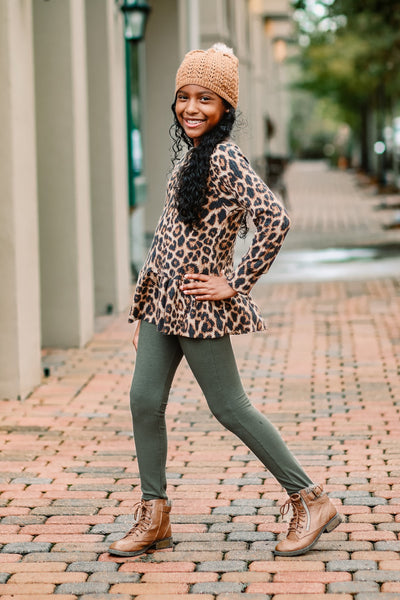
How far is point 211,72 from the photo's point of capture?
4227mm

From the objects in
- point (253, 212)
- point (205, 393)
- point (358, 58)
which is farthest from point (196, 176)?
point (358, 58)

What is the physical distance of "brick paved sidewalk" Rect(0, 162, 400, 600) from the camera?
13.7 ft

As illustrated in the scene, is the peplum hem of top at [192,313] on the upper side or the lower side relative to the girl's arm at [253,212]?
lower

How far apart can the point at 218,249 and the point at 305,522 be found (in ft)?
3.68

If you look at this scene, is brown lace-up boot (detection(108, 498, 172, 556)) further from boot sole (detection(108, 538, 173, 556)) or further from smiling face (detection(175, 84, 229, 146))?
smiling face (detection(175, 84, 229, 146))

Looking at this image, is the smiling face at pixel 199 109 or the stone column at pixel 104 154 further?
the stone column at pixel 104 154

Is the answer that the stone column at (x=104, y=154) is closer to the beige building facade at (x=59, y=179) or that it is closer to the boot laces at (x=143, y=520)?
the beige building facade at (x=59, y=179)

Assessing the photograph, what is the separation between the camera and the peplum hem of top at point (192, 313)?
4.21 metres

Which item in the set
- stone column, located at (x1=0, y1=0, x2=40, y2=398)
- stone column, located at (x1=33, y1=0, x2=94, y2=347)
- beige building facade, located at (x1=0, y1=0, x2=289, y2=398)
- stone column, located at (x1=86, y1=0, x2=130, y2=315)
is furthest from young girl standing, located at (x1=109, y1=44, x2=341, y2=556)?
stone column, located at (x1=86, y1=0, x2=130, y2=315)

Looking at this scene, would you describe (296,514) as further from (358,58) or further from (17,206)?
(358,58)

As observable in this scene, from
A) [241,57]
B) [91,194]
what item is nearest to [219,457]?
[91,194]

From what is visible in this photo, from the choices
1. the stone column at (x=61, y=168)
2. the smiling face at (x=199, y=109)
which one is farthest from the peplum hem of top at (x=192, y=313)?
the stone column at (x=61, y=168)

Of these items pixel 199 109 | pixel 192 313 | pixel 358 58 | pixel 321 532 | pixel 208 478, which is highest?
pixel 358 58

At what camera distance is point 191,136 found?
4.29 metres
